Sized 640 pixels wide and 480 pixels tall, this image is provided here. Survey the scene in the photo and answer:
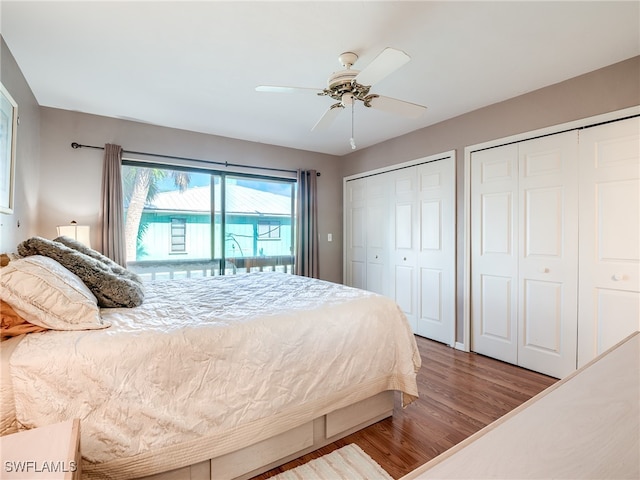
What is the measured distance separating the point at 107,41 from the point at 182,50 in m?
0.47

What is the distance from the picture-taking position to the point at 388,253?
4.21 metres

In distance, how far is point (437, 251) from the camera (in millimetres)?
3578

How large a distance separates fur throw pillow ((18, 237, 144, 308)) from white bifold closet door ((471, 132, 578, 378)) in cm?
317

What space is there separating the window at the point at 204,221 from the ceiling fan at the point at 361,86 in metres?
2.28

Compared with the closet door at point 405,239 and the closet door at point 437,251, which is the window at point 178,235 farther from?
the closet door at point 437,251

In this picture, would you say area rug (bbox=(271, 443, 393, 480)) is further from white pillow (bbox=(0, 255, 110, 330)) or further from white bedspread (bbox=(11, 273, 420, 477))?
white pillow (bbox=(0, 255, 110, 330))

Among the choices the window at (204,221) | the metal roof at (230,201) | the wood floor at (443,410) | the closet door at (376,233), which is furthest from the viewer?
the closet door at (376,233)

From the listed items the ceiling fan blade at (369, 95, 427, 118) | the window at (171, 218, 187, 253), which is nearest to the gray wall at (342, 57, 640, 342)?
the ceiling fan blade at (369, 95, 427, 118)

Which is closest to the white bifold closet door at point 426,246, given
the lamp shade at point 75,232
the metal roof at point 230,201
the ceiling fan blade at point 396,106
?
the ceiling fan blade at point 396,106

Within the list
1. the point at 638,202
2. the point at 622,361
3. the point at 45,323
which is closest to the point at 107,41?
the point at 45,323

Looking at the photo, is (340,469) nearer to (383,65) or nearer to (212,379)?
(212,379)

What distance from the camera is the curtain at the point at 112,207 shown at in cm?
322

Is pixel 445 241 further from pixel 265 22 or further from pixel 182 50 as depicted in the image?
pixel 182 50

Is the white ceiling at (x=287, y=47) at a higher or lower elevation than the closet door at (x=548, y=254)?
higher
